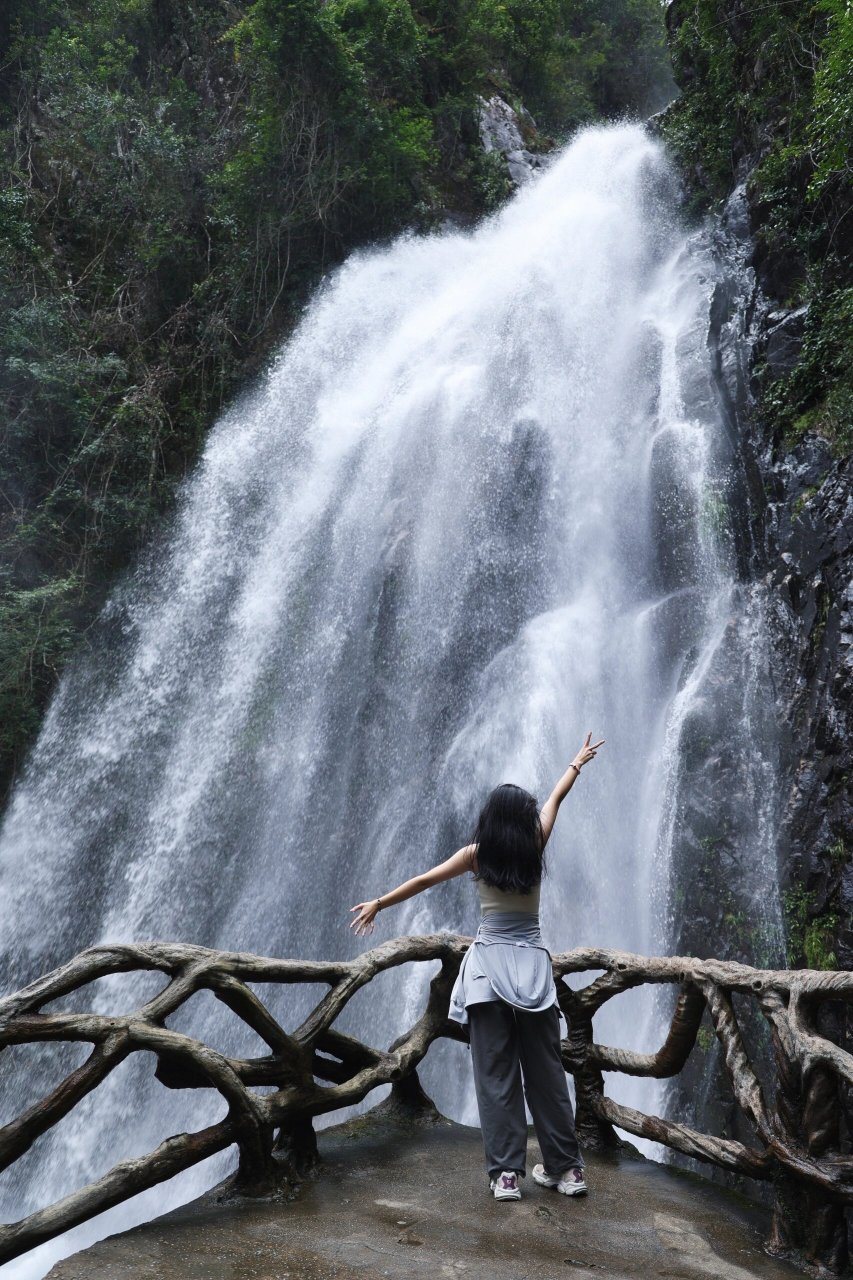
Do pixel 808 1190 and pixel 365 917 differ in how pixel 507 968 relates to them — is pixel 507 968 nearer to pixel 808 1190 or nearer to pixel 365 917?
pixel 365 917

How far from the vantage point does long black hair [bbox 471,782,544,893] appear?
125 inches

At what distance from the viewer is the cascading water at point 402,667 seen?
7.95 meters

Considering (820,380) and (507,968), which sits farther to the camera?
(820,380)

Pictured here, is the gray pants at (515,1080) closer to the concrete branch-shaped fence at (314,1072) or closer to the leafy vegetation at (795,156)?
the concrete branch-shaped fence at (314,1072)

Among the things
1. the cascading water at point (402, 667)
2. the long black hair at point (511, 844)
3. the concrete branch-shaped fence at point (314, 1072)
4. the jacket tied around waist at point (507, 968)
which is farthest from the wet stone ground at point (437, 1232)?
the cascading water at point (402, 667)

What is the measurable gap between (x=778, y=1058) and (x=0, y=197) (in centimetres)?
1546

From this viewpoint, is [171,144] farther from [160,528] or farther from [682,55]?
[682,55]

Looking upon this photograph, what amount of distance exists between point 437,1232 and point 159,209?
645 inches

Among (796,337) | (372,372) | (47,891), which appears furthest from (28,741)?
(796,337)

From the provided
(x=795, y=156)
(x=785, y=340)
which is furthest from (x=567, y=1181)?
(x=795, y=156)

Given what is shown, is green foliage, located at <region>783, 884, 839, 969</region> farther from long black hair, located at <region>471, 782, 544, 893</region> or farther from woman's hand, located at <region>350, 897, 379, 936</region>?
woman's hand, located at <region>350, 897, 379, 936</region>

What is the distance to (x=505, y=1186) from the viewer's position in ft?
10.2

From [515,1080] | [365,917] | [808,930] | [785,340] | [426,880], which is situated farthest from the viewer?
[785,340]

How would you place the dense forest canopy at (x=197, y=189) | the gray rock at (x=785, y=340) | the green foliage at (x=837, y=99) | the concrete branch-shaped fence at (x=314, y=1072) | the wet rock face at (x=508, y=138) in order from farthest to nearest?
the wet rock face at (x=508, y=138)
the dense forest canopy at (x=197, y=189)
the gray rock at (x=785, y=340)
the green foliage at (x=837, y=99)
the concrete branch-shaped fence at (x=314, y=1072)
